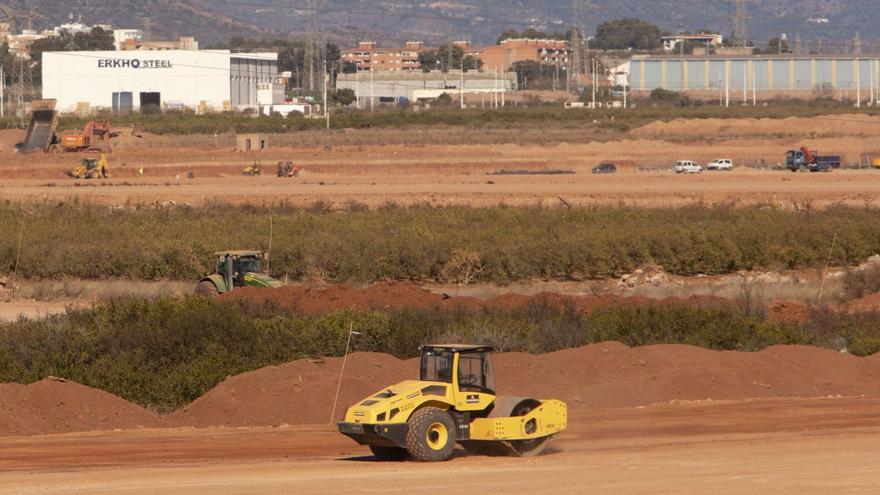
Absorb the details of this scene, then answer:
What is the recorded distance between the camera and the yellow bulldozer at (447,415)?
59.2ft

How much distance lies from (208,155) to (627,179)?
3268 cm

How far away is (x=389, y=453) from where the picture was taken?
19.5m

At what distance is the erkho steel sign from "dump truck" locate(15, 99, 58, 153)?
46938mm

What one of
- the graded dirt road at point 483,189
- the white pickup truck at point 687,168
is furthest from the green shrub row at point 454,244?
the white pickup truck at point 687,168

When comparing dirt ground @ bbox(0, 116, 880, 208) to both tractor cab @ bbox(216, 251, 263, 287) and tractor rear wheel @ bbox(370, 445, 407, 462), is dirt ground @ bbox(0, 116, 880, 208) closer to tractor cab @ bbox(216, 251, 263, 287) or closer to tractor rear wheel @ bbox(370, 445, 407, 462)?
tractor cab @ bbox(216, 251, 263, 287)

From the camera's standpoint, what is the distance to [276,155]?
90.2 m

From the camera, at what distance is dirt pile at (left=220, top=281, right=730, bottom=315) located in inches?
1245

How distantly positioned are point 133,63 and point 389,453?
13439 cm

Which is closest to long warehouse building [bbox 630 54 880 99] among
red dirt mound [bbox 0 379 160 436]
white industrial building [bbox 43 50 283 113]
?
white industrial building [bbox 43 50 283 113]

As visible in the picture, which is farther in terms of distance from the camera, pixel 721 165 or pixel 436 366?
pixel 721 165

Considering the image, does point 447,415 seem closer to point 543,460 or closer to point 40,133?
point 543,460

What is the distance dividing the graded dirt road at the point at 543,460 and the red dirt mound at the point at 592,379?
30.9 inches

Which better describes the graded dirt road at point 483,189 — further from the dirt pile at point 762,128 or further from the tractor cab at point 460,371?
the tractor cab at point 460,371

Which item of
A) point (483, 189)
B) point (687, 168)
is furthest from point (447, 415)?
point (687, 168)
